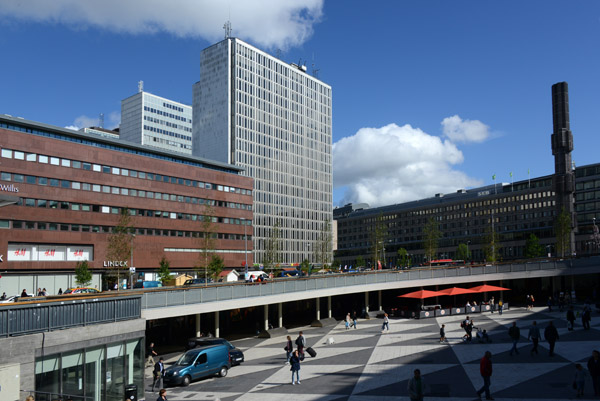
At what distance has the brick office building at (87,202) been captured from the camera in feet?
182

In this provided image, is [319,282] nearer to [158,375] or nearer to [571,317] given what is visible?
[571,317]

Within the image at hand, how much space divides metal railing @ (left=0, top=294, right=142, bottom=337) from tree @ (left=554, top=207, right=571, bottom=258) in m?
82.1

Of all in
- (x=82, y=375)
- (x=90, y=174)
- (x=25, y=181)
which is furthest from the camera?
(x=90, y=174)

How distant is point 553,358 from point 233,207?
62.4m

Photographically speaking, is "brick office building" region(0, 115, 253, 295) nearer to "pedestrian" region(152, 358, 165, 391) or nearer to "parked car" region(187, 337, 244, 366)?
"parked car" region(187, 337, 244, 366)

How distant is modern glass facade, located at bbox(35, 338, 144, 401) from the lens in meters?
18.5

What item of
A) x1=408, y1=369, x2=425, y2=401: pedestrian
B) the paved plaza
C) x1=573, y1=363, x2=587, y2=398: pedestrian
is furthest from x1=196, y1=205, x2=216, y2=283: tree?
x1=573, y1=363, x2=587, y2=398: pedestrian

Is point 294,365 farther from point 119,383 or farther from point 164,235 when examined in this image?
point 164,235

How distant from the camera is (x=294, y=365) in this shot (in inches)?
973

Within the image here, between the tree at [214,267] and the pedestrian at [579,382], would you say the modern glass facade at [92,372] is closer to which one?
the pedestrian at [579,382]

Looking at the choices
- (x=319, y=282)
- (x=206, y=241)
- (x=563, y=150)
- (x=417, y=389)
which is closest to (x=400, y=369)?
(x=417, y=389)

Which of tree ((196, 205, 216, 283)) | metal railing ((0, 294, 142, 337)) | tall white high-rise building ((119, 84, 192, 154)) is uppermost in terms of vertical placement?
tall white high-rise building ((119, 84, 192, 154))

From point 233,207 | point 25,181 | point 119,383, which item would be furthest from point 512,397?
point 233,207

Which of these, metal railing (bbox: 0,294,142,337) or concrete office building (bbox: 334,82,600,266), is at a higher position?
concrete office building (bbox: 334,82,600,266)
